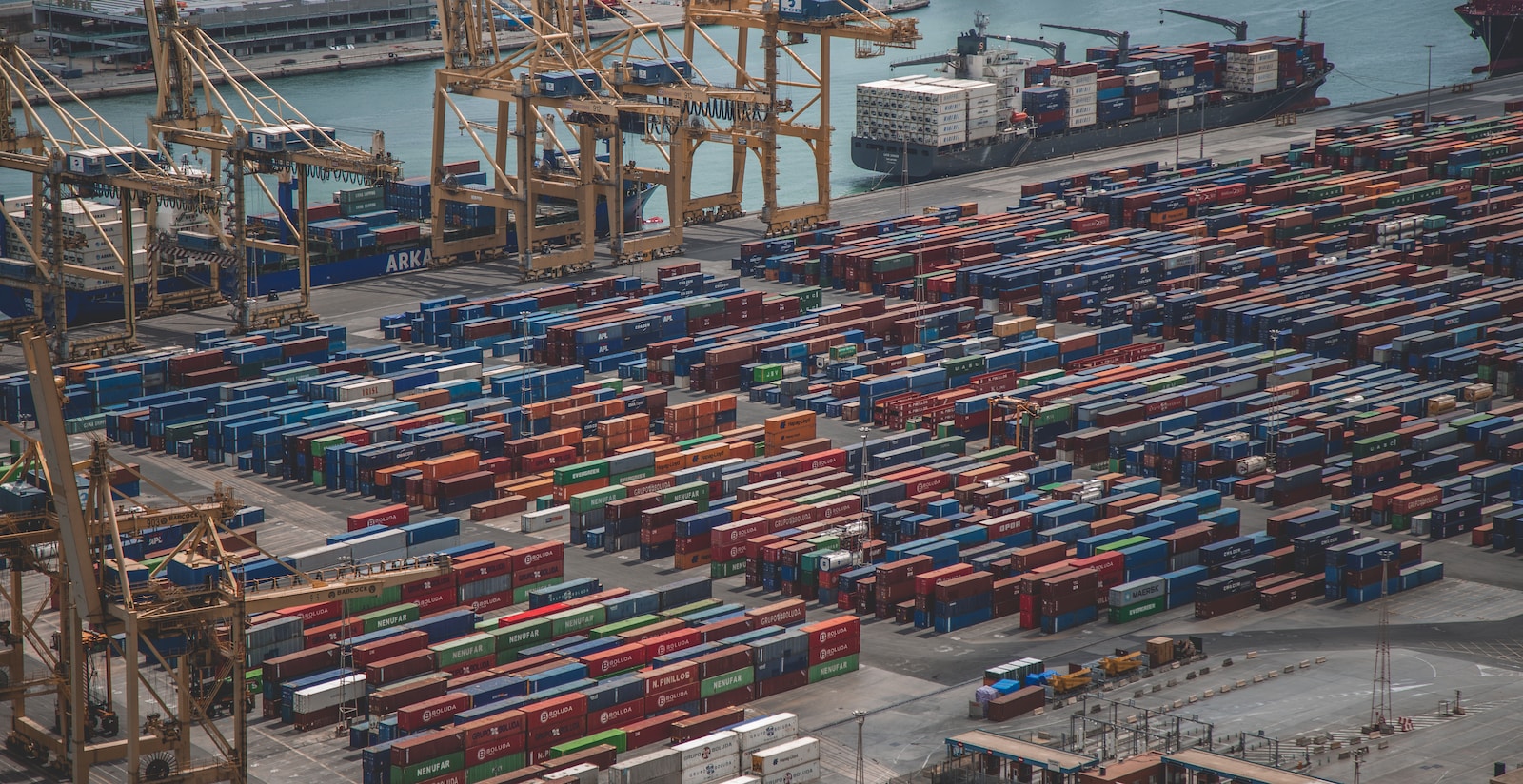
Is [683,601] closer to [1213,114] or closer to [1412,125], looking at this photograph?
[1412,125]

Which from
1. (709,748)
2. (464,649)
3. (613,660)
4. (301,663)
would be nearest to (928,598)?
(613,660)

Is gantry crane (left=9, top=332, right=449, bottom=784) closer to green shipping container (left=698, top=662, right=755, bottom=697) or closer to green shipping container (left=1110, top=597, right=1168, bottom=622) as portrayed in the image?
green shipping container (left=698, top=662, right=755, bottom=697)

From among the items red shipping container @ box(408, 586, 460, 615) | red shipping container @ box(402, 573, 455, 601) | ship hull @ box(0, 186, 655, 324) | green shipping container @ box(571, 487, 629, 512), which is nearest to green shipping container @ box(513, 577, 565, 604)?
red shipping container @ box(408, 586, 460, 615)

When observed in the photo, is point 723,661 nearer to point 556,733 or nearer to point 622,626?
point 622,626

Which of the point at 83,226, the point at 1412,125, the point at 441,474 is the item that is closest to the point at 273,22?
the point at 83,226

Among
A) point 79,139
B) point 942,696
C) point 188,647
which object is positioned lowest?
point 942,696

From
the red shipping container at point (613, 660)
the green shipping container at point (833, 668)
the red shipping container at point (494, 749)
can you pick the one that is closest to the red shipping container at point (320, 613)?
the red shipping container at point (613, 660)
